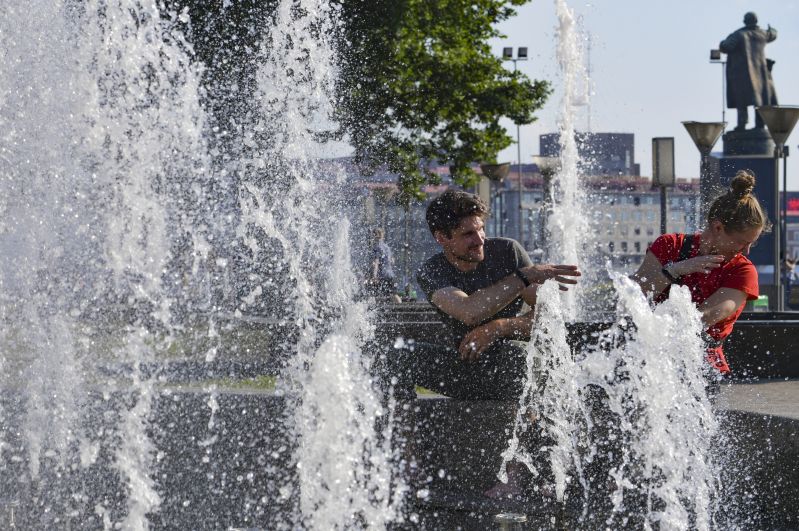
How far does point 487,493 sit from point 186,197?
44.9 ft

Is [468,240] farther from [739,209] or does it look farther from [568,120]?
[568,120]

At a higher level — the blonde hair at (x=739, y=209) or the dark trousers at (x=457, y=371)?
the blonde hair at (x=739, y=209)

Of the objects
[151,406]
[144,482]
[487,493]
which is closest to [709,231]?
[487,493]

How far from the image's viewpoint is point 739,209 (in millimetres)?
4656

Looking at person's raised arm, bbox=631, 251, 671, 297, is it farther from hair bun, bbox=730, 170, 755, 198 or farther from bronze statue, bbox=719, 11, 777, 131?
bronze statue, bbox=719, 11, 777, 131

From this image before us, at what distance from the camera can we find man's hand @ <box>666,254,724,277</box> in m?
4.68

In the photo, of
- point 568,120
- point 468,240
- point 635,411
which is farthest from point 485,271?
point 568,120

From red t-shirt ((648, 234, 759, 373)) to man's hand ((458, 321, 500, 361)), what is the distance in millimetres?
603

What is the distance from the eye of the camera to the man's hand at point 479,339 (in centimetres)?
Answer: 491

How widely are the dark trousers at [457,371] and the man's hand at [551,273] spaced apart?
1.15 ft

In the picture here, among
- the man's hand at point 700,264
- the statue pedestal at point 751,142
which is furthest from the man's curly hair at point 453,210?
the statue pedestal at point 751,142

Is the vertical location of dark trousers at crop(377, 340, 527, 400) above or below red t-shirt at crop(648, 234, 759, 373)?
below

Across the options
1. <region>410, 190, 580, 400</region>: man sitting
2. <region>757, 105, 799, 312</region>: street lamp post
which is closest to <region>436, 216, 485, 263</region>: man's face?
<region>410, 190, 580, 400</region>: man sitting

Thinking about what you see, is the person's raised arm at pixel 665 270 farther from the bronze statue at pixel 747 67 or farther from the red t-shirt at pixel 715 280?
the bronze statue at pixel 747 67
